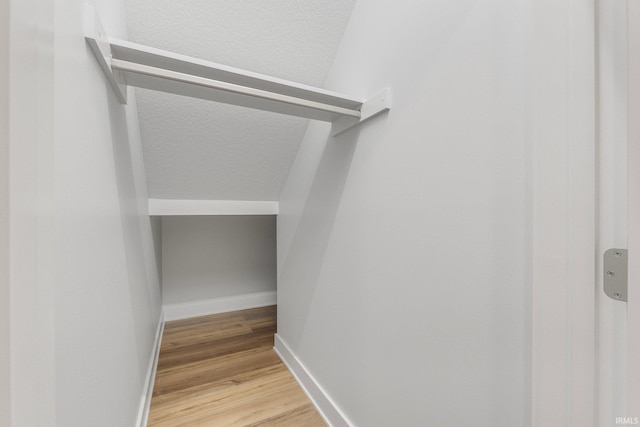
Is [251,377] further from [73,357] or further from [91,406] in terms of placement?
[73,357]

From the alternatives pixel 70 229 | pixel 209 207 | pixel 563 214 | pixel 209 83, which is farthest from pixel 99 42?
pixel 209 207

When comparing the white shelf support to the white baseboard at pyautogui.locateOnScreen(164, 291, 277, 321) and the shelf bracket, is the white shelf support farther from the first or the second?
the white baseboard at pyautogui.locateOnScreen(164, 291, 277, 321)

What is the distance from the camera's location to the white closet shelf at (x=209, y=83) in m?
0.69

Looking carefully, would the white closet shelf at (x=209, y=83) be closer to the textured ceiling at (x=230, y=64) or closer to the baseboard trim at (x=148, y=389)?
the textured ceiling at (x=230, y=64)

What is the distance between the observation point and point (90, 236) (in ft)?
1.91

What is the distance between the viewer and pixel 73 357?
490mm

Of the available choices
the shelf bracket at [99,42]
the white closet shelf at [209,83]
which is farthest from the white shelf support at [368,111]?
the shelf bracket at [99,42]

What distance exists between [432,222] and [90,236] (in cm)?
87

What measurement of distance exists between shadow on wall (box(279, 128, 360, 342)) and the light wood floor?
30 centimetres

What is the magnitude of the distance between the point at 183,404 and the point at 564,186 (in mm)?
1755

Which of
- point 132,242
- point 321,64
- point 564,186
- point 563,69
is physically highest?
point 321,64

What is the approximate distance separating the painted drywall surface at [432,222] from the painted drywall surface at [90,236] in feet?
2.65

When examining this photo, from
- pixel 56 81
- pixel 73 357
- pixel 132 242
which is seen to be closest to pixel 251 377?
pixel 132 242

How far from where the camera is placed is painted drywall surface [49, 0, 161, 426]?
45 centimetres
